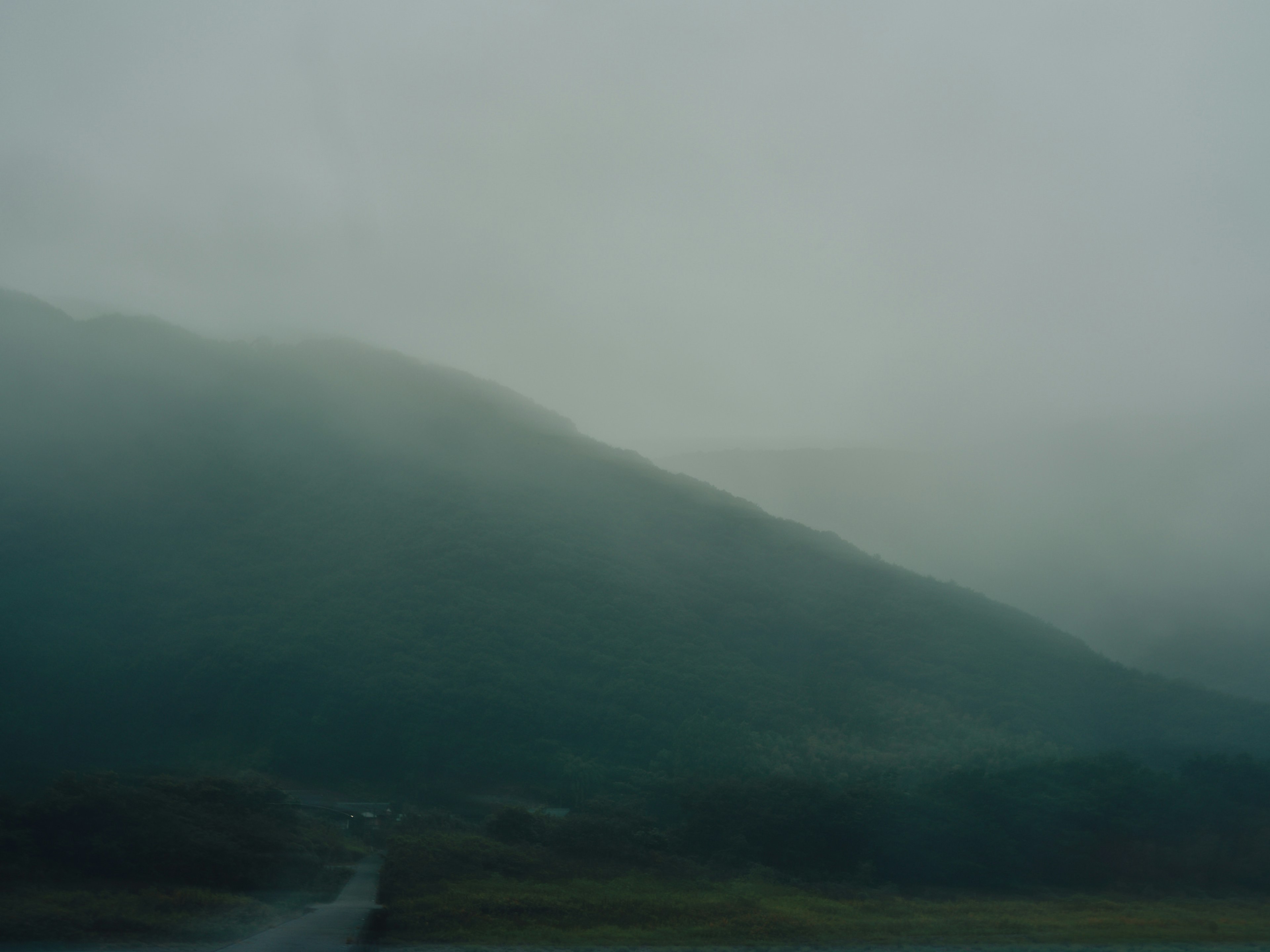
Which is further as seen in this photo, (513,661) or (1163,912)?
(513,661)

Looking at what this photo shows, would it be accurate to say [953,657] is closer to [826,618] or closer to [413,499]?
[826,618]

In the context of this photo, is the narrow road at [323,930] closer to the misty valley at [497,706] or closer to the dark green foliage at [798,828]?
the misty valley at [497,706]

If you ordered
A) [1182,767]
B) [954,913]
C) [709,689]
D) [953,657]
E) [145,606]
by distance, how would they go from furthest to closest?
[145,606]
[953,657]
[709,689]
[1182,767]
[954,913]

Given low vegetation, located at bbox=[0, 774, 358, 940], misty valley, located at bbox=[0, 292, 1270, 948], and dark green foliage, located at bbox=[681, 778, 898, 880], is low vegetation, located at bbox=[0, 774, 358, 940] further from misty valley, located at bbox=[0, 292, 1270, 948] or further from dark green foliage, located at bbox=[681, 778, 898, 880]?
dark green foliage, located at bbox=[681, 778, 898, 880]

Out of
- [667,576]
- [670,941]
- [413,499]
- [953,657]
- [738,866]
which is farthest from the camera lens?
[413,499]

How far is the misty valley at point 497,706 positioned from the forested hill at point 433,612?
230 mm

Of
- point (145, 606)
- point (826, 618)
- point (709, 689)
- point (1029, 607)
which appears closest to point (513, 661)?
point (709, 689)

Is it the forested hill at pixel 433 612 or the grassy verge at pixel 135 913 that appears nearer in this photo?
the grassy verge at pixel 135 913

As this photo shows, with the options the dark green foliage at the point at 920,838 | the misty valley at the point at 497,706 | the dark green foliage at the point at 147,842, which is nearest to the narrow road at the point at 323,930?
the misty valley at the point at 497,706

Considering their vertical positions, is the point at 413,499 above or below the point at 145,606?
above

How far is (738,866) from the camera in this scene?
1781cm

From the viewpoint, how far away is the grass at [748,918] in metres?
11.2

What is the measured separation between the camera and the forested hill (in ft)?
116

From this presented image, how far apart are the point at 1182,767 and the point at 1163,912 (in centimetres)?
1288
